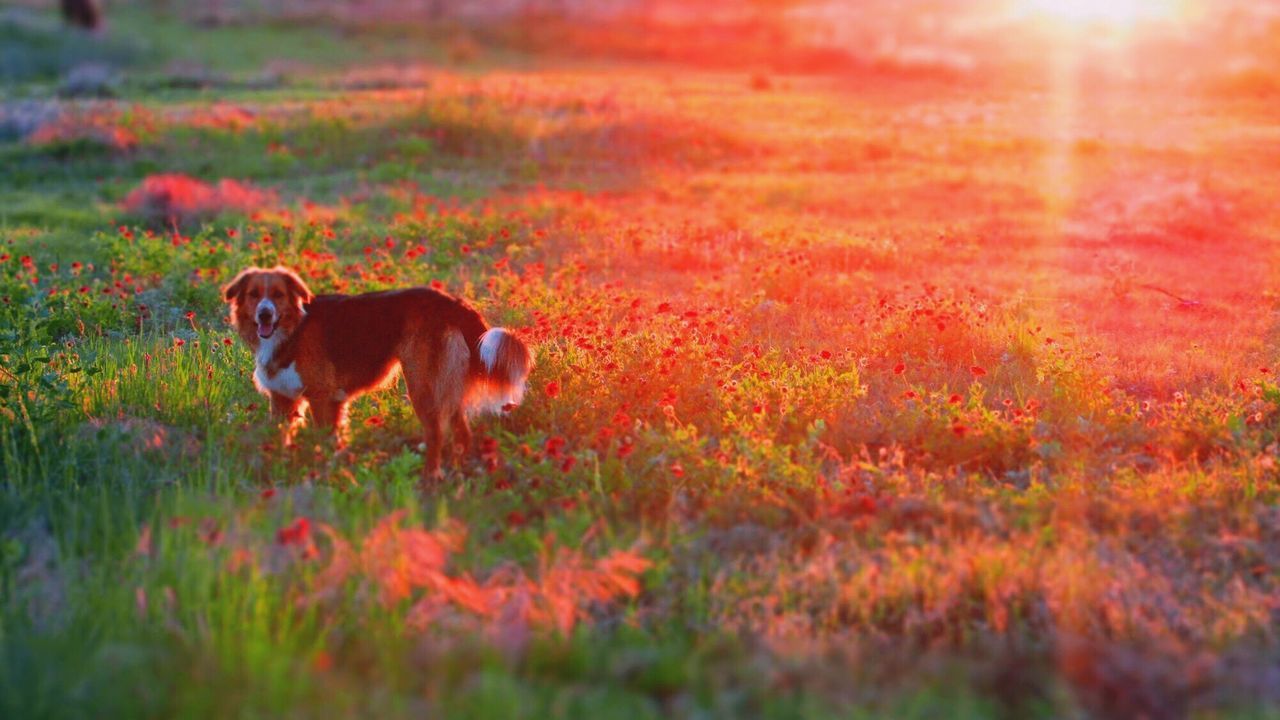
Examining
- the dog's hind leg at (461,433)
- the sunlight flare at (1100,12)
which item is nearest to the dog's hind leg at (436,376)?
the dog's hind leg at (461,433)

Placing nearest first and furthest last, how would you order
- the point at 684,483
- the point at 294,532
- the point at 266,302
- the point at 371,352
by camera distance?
1. the point at 294,532
2. the point at 684,483
3. the point at 266,302
4. the point at 371,352

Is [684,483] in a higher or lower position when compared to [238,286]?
lower

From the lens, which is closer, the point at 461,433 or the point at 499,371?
the point at 499,371

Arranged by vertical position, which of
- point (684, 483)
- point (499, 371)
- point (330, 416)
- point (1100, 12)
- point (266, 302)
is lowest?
point (684, 483)

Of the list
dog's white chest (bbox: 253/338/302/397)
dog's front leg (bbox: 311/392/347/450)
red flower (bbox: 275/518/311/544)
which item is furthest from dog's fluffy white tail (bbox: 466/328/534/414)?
red flower (bbox: 275/518/311/544)

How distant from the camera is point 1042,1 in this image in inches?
2499

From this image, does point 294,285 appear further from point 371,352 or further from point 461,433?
point 461,433

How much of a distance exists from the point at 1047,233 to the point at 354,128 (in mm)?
11638

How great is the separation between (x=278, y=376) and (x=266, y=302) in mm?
438

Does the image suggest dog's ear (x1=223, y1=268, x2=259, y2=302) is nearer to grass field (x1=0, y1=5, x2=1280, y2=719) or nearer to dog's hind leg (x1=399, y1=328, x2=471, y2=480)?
grass field (x1=0, y1=5, x2=1280, y2=719)

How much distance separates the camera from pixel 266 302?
6.29m

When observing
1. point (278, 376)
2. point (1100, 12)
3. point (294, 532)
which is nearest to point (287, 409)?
point (278, 376)

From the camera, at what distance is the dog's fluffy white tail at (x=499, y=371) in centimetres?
621

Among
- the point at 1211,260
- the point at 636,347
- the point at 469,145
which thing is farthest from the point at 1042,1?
the point at 636,347
